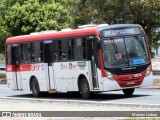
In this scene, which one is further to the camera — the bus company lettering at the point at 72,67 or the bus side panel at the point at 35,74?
the bus side panel at the point at 35,74

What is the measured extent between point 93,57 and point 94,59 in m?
0.12

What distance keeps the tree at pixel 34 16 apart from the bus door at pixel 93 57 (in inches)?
897

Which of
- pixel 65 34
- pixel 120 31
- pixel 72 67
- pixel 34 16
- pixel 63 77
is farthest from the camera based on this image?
pixel 34 16

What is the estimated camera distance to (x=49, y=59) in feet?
86.8

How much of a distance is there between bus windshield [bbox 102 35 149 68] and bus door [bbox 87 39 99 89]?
1.48ft

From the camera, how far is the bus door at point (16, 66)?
1150 inches

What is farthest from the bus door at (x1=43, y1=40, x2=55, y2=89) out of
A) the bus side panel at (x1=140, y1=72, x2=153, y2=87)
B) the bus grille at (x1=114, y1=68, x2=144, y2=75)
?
the bus side panel at (x1=140, y1=72, x2=153, y2=87)

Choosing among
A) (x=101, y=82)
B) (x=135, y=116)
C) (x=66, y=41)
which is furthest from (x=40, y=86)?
(x=135, y=116)

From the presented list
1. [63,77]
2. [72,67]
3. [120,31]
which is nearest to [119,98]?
[72,67]

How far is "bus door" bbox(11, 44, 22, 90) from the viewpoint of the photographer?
29219mm

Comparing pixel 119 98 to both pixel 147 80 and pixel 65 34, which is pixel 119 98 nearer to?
pixel 147 80

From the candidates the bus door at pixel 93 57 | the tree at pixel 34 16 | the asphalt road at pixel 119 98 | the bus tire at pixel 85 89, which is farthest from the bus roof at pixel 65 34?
the tree at pixel 34 16

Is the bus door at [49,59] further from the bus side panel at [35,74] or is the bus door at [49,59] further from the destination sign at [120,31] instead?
the destination sign at [120,31]

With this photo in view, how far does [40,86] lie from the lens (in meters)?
27.5
